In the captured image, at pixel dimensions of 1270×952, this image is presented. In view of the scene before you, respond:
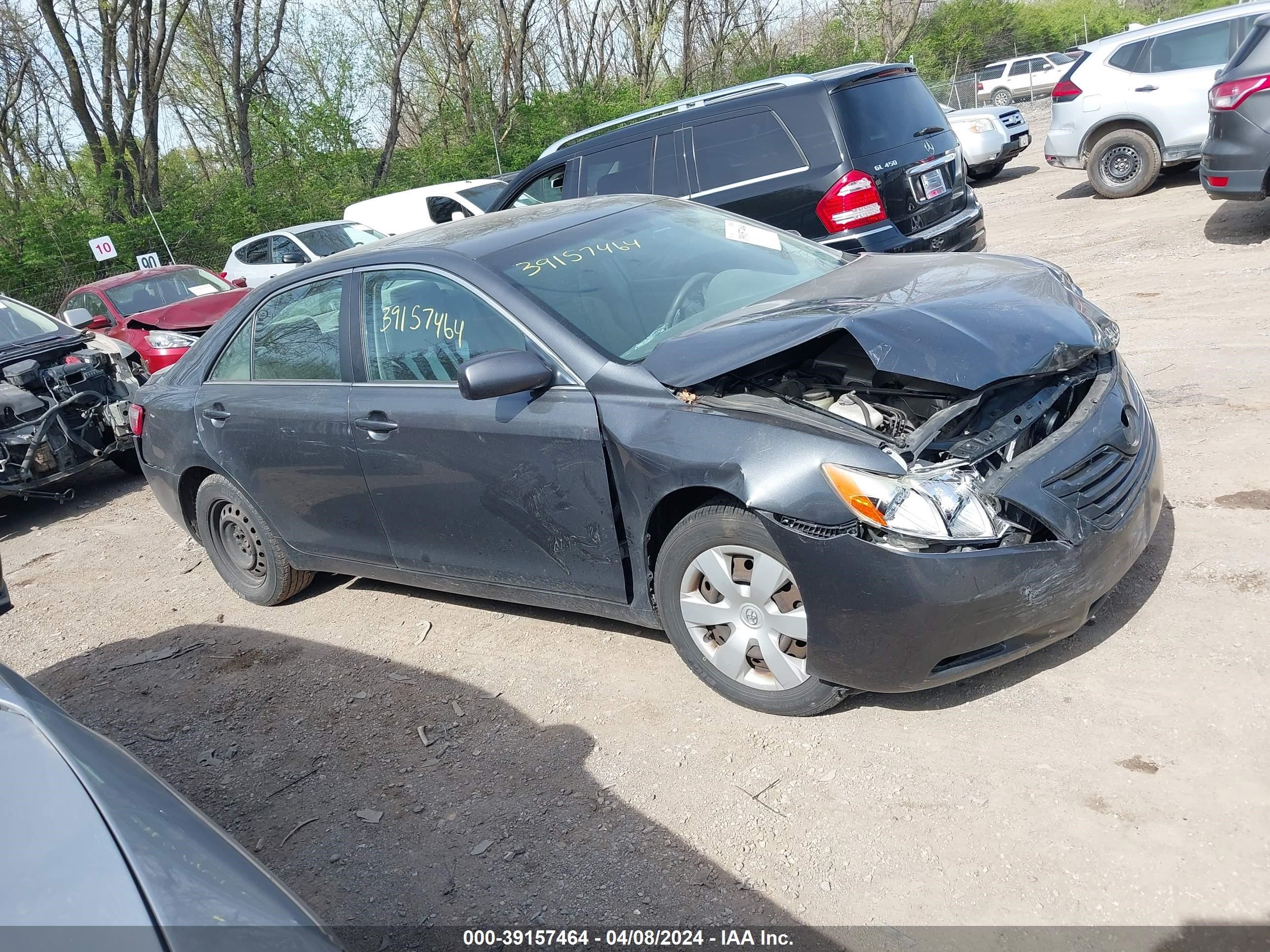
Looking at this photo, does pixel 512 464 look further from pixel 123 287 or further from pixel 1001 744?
pixel 123 287

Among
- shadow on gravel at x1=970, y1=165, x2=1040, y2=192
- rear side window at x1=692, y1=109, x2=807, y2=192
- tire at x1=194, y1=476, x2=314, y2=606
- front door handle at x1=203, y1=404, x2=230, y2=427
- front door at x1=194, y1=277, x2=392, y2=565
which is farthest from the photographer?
shadow on gravel at x1=970, y1=165, x2=1040, y2=192

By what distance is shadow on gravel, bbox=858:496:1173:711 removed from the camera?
11.1 ft

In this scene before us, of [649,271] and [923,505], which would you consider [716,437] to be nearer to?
[923,505]

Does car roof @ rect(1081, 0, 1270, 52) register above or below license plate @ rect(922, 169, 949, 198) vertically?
above

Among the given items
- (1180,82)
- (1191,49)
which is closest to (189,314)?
(1180,82)

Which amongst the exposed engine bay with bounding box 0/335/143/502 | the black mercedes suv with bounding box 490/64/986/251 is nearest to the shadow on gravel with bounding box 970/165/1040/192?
the black mercedes suv with bounding box 490/64/986/251

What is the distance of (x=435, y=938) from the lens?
2830 millimetres

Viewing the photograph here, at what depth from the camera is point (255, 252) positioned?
15.1 meters

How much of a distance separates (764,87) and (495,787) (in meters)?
6.33

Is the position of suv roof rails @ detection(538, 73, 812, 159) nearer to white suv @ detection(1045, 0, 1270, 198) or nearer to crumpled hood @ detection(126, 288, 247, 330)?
crumpled hood @ detection(126, 288, 247, 330)

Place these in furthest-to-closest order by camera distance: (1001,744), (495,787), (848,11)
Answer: (848,11) < (495,787) < (1001,744)

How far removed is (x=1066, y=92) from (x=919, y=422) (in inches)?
403

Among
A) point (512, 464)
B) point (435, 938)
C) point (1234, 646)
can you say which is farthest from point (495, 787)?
point (1234, 646)

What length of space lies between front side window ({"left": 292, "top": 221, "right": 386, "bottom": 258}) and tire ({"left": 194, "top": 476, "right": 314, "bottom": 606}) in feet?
31.1
